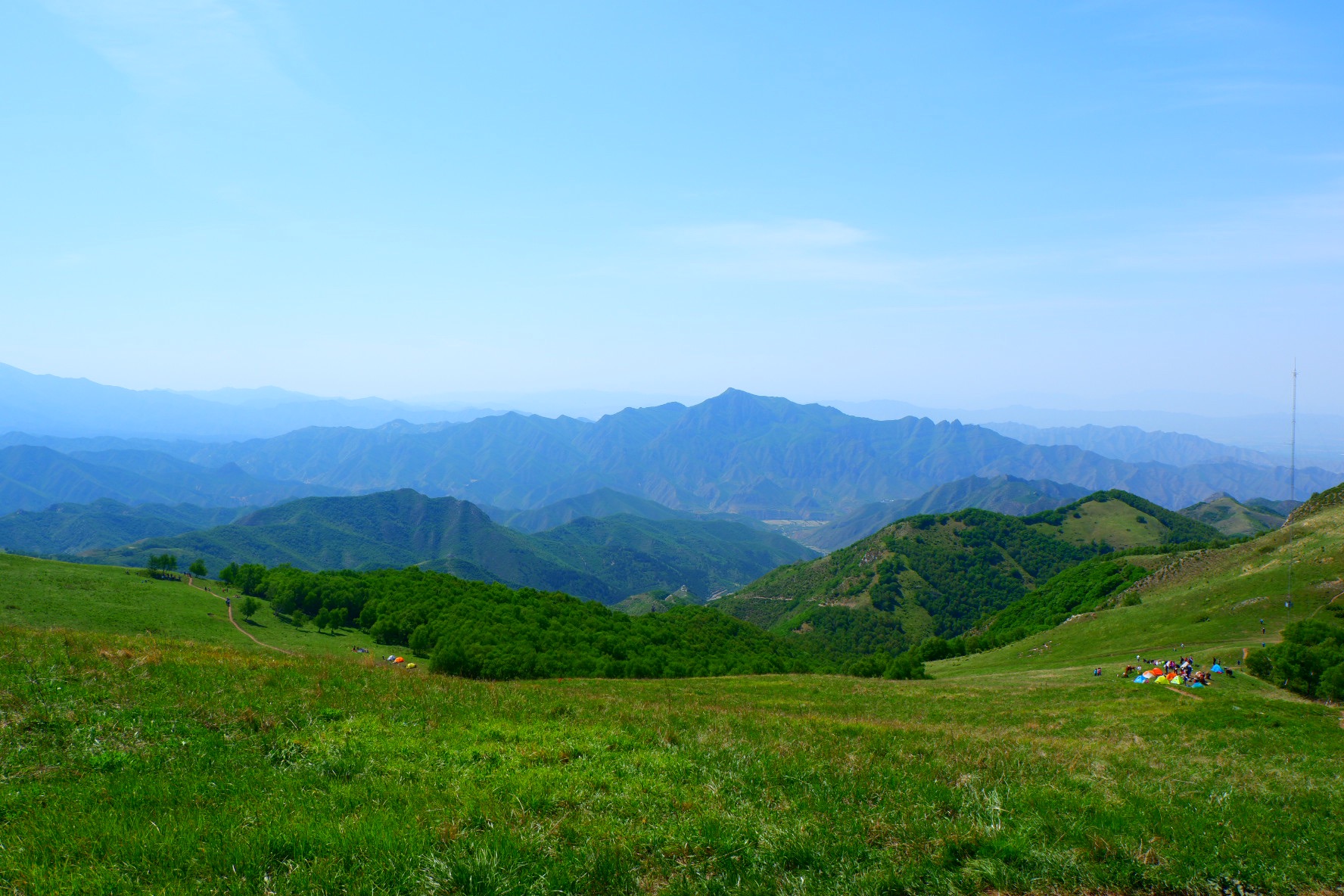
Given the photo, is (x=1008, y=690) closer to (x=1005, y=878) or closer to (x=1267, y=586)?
(x=1005, y=878)

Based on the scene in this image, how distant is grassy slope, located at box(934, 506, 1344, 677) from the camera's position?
59531 mm

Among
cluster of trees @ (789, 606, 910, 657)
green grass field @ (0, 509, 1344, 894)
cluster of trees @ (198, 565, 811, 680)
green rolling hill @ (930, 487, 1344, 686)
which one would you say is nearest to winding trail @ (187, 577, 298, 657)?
cluster of trees @ (198, 565, 811, 680)

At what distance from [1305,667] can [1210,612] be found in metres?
37.3

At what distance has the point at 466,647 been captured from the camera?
49500 millimetres

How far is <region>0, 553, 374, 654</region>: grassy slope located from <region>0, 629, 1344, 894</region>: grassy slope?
51462 mm

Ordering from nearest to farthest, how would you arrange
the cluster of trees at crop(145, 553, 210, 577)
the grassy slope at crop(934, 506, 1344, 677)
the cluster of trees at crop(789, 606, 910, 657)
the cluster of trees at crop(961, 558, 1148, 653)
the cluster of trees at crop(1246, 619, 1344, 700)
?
the cluster of trees at crop(1246, 619, 1344, 700) < the grassy slope at crop(934, 506, 1344, 677) < the cluster of trees at crop(145, 553, 210, 577) < the cluster of trees at crop(961, 558, 1148, 653) < the cluster of trees at crop(789, 606, 910, 657)

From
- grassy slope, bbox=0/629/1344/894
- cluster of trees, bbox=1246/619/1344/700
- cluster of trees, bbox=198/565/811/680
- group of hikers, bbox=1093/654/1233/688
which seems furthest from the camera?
cluster of trees, bbox=198/565/811/680

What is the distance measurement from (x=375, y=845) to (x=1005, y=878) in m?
7.30

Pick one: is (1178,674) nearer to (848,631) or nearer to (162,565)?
(162,565)

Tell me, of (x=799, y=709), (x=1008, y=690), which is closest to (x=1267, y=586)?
(x=1008, y=690)

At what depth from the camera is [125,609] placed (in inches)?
2510

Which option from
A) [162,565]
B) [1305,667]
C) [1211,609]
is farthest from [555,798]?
[162,565]

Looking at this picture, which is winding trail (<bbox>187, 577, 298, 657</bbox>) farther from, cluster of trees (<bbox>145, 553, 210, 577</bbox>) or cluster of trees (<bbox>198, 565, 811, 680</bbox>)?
cluster of trees (<bbox>198, 565, 811, 680</bbox>)

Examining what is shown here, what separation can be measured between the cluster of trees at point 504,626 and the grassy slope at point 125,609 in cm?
558
